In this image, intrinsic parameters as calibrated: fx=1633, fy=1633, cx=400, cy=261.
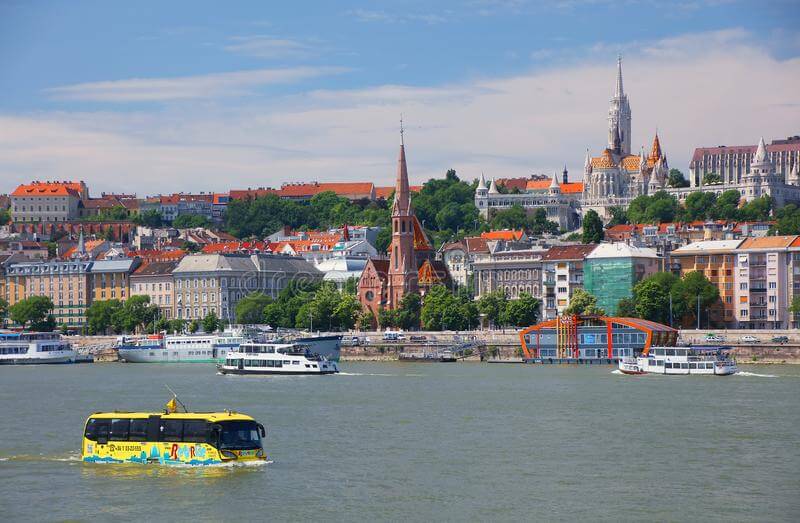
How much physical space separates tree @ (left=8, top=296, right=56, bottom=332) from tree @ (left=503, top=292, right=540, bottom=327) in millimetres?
35329

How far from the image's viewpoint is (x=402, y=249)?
10756cm

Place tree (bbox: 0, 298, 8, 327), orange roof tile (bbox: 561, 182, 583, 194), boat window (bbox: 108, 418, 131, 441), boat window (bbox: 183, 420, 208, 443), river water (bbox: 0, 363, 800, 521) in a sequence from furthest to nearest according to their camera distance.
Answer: orange roof tile (bbox: 561, 182, 583, 194), tree (bbox: 0, 298, 8, 327), boat window (bbox: 108, 418, 131, 441), boat window (bbox: 183, 420, 208, 443), river water (bbox: 0, 363, 800, 521)

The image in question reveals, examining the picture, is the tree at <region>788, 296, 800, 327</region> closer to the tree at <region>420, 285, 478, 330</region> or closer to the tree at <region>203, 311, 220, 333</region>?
the tree at <region>420, 285, 478, 330</region>

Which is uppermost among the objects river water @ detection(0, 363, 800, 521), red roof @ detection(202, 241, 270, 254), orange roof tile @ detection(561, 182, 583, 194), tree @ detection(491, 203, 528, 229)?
orange roof tile @ detection(561, 182, 583, 194)

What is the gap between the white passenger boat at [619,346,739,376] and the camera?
2479 inches

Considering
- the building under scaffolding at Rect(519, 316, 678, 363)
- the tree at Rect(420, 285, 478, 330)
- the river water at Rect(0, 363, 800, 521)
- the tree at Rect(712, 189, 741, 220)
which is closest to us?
the river water at Rect(0, 363, 800, 521)

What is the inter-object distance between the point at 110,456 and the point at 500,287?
259 feet

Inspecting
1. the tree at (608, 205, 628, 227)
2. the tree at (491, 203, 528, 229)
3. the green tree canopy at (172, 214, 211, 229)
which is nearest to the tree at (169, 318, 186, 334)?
the tree at (491, 203, 528, 229)

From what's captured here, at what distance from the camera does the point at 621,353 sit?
74875 millimetres

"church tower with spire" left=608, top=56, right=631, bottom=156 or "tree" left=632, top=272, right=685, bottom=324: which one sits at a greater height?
"church tower with spire" left=608, top=56, right=631, bottom=156

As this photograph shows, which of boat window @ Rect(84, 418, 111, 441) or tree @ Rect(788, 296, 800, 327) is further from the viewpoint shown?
tree @ Rect(788, 296, 800, 327)

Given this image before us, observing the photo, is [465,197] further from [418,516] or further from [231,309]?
[418,516]

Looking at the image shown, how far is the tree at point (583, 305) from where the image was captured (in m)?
90.1

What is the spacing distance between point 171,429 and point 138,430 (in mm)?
755
